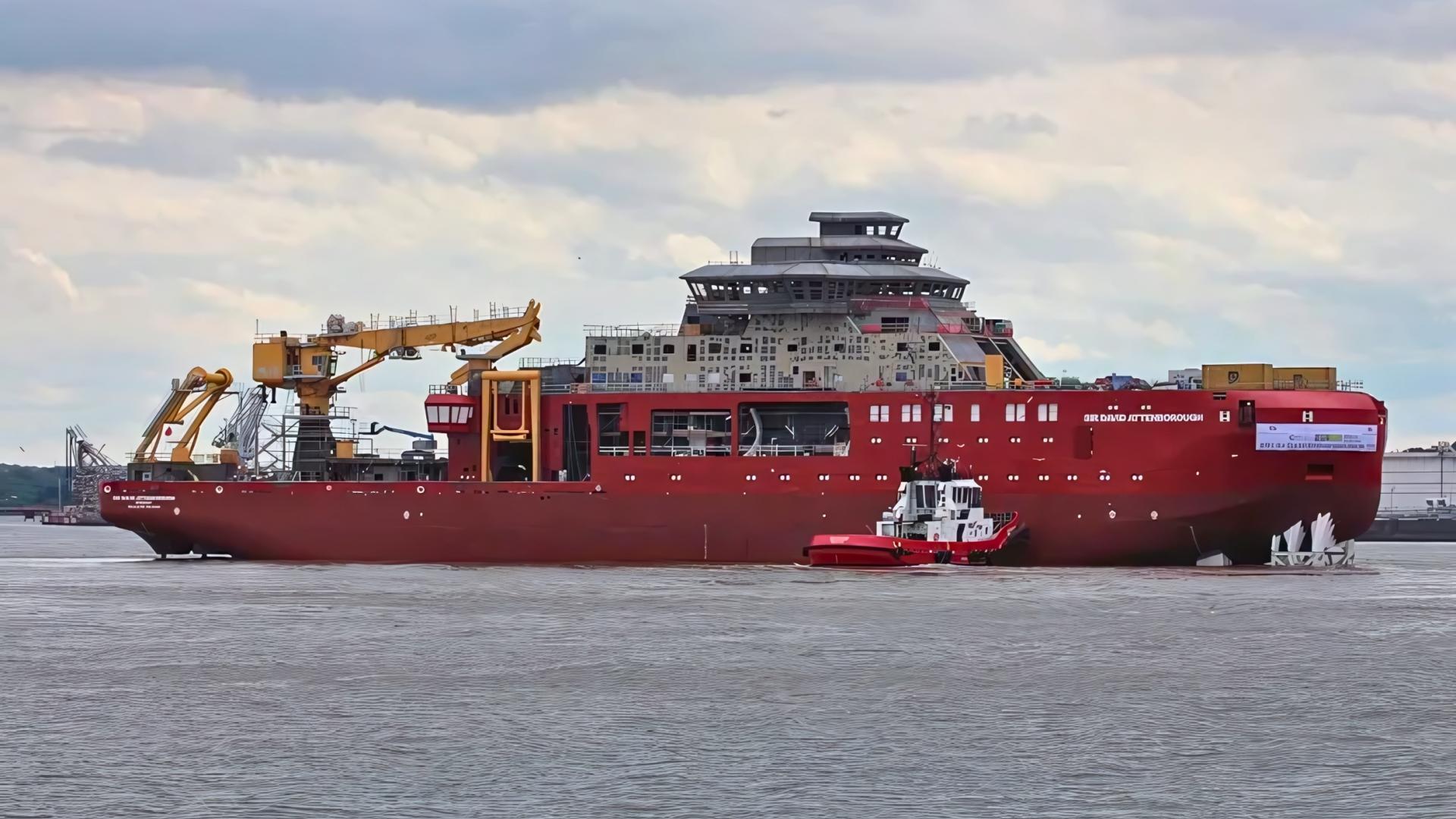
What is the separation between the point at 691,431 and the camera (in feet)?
204

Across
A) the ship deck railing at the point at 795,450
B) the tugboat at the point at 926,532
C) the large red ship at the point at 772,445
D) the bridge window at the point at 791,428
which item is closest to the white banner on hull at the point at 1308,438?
the large red ship at the point at 772,445

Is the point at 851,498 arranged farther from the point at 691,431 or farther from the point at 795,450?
the point at 691,431

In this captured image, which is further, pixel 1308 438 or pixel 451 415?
pixel 451 415

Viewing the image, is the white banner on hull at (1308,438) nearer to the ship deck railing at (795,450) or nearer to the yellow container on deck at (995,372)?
the yellow container on deck at (995,372)

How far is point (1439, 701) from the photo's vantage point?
108 feet

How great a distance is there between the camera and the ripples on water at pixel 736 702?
2578 centimetres

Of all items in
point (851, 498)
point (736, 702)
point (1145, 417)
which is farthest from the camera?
point (851, 498)

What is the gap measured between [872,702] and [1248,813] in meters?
8.93

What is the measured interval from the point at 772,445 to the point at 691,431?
2.50m

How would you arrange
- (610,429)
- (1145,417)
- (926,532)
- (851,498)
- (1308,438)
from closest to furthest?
(1308,438)
(1145,417)
(926,532)
(851,498)
(610,429)

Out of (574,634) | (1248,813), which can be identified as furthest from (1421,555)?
(1248,813)

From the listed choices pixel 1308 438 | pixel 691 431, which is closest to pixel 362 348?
pixel 691 431

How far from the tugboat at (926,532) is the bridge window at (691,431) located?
17.3 ft

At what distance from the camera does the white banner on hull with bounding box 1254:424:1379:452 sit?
56156 millimetres
